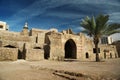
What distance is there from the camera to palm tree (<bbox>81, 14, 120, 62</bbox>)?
1827cm

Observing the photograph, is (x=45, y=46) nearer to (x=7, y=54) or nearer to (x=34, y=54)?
(x=34, y=54)

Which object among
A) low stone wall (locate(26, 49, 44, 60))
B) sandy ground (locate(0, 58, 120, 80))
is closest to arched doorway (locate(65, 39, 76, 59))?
low stone wall (locate(26, 49, 44, 60))

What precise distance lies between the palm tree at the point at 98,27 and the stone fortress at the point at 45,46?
25.8 feet

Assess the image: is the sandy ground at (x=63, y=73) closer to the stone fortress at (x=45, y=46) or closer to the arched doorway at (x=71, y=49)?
the stone fortress at (x=45, y=46)

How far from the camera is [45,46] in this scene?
24891 millimetres

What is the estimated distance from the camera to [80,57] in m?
28.6

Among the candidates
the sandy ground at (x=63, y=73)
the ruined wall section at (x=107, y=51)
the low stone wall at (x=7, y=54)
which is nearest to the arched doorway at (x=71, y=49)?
the ruined wall section at (x=107, y=51)

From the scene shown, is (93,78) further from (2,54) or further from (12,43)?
(12,43)

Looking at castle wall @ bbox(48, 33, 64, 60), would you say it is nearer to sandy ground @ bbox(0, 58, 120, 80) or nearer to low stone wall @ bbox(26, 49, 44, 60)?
low stone wall @ bbox(26, 49, 44, 60)

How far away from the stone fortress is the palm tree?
310 inches

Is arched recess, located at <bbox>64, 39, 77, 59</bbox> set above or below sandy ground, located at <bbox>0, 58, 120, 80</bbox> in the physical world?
above

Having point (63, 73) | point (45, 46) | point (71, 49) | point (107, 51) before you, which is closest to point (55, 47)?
point (45, 46)

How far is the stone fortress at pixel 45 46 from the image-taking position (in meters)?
19.9

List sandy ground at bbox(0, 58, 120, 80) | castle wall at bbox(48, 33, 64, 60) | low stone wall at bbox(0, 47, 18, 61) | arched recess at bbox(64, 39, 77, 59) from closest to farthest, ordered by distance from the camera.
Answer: sandy ground at bbox(0, 58, 120, 80), low stone wall at bbox(0, 47, 18, 61), castle wall at bbox(48, 33, 64, 60), arched recess at bbox(64, 39, 77, 59)
